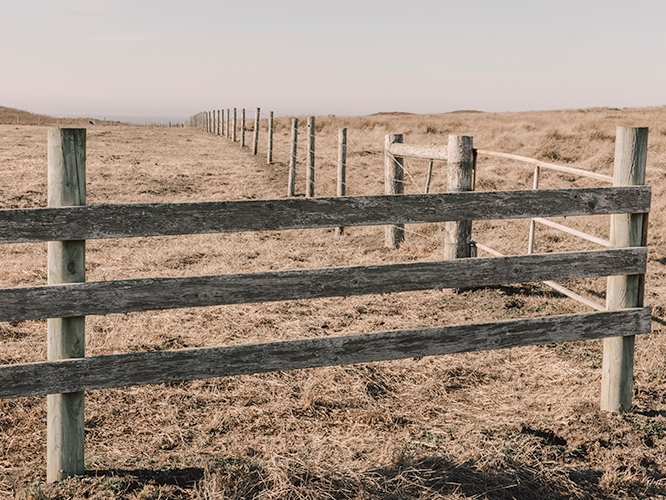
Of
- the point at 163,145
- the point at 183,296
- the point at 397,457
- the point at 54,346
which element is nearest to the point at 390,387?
the point at 397,457

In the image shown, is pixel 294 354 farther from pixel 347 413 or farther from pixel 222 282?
pixel 347 413

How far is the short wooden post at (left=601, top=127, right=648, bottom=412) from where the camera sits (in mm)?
4387

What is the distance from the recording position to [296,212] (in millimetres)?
3607

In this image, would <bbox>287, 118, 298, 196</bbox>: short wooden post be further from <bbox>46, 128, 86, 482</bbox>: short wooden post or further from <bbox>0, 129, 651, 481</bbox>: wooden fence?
<bbox>46, 128, 86, 482</bbox>: short wooden post

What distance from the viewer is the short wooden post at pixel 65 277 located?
337cm

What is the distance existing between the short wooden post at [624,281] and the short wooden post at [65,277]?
10.5ft

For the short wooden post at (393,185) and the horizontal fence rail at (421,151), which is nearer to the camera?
the horizontal fence rail at (421,151)


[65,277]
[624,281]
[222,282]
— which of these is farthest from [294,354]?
[624,281]

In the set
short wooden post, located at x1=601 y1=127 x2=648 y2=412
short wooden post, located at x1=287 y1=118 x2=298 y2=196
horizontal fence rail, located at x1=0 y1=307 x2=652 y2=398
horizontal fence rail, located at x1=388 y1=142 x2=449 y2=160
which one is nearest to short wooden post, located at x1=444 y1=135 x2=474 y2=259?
horizontal fence rail, located at x1=388 y1=142 x2=449 y2=160

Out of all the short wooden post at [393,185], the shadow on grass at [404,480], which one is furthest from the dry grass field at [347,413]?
the short wooden post at [393,185]

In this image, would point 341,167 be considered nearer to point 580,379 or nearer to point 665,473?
point 580,379

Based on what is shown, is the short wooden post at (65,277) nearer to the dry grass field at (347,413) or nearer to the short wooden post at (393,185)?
the dry grass field at (347,413)

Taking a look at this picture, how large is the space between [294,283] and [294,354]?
0.39m

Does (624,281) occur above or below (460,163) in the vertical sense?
below
